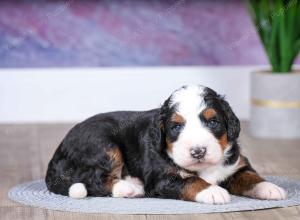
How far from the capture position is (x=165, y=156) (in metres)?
2.76

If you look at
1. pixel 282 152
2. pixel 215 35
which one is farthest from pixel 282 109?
pixel 215 35

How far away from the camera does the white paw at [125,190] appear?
2805 millimetres

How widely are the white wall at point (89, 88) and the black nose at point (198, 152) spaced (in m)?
2.69

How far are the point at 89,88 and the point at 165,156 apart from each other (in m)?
2.61

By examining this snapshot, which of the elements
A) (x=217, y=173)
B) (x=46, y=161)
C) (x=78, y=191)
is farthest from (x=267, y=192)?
(x=46, y=161)

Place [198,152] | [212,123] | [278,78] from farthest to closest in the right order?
1. [278,78]
2. [212,123]
3. [198,152]

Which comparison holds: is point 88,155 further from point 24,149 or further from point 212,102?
point 24,149

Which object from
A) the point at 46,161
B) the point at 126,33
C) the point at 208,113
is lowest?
the point at 46,161

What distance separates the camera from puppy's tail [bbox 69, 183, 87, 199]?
281cm

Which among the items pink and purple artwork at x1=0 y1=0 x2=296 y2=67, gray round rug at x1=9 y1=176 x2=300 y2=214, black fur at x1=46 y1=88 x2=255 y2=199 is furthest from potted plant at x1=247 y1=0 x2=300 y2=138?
black fur at x1=46 y1=88 x2=255 y2=199

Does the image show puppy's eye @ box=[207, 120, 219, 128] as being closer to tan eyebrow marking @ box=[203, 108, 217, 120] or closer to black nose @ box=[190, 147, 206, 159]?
tan eyebrow marking @ box=[203, 108, 217, 120]

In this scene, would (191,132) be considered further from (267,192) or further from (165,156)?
(267,192)

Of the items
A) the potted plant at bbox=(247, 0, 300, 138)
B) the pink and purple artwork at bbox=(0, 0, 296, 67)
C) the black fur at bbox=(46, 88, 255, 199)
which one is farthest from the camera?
the pink and purple artwork at bbox=(0, 0, 296, 67)

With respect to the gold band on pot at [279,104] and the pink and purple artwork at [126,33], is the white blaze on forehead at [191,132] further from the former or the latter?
the pink and purple artwork at [126,33]
